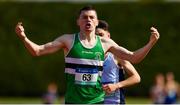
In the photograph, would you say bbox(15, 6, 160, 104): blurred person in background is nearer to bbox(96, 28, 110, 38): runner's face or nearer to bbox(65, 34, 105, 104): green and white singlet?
bbox(65, 34, 105, 104): green and white singlet

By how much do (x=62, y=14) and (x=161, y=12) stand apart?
425 cm

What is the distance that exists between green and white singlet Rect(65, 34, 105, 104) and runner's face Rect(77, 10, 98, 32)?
17 centimetres

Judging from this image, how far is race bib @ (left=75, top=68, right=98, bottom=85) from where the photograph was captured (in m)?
9.64

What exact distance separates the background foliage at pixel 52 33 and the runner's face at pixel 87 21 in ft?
81.9

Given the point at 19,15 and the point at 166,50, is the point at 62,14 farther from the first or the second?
the point at 166,50

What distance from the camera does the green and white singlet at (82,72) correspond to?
31.7ft

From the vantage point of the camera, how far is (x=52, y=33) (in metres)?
34.7

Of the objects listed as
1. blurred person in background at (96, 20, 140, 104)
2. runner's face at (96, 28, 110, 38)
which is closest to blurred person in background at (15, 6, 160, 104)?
blurred person in background at (96, 20, 140, 104)

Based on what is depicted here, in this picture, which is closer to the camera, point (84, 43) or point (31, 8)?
point (84, 43)

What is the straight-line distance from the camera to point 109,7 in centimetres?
3506

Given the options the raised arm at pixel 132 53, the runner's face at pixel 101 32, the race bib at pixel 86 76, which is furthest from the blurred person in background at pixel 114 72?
the race bib at pixel 86 76

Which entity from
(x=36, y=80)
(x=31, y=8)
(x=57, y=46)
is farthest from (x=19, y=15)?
(x=57, y=46)

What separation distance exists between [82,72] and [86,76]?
7 centimetres

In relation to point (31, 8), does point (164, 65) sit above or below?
below
